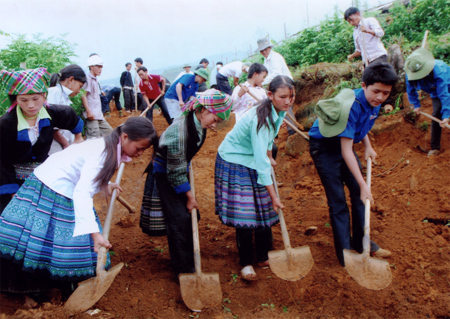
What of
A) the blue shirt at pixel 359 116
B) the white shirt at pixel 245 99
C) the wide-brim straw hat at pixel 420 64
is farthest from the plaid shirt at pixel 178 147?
the wide-brim straw hat at pixel 420 64

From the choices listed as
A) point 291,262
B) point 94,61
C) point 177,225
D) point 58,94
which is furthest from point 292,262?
point 94,61

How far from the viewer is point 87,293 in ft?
6.89

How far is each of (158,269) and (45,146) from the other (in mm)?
1367

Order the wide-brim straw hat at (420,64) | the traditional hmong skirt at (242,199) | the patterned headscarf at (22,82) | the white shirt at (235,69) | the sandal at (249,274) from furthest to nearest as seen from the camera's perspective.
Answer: the white shirt at (235,69)
the wide-brim straw hat at (420,64)
the sandal at (249,274)
the traditional hmong skirt at (242,199)
the patterned headscarf at (22,82)

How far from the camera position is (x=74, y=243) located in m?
2.12

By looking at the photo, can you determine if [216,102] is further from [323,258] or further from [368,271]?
[323,258]

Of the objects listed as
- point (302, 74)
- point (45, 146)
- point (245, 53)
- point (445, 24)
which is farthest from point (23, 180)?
point (245, 53)

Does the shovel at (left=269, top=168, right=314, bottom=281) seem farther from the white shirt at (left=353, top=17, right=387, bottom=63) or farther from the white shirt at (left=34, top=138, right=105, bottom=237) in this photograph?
the white shirt at (left=353, top=17, right=387, bottom=63)

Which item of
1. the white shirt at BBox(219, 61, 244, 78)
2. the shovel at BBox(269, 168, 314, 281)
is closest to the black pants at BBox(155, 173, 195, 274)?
the shovel at BBox(269, 168, 314, 281)

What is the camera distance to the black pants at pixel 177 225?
8.64 feet

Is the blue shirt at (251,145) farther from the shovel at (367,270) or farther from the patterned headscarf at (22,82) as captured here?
the patterned headscarf at (22,82)

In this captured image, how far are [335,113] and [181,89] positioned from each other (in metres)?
3.58

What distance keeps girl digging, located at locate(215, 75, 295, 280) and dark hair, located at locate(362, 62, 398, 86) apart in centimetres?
58

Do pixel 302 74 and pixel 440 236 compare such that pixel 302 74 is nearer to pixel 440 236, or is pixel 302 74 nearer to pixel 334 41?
pixel 334 41
